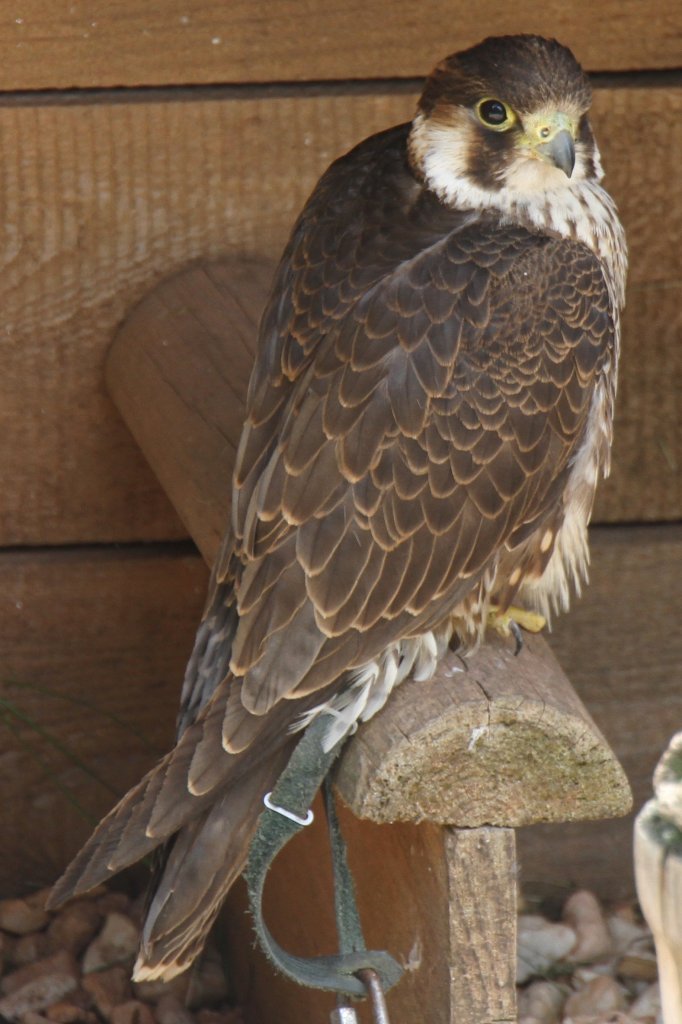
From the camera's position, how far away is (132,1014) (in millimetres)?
2658

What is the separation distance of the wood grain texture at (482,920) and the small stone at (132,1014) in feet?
3.67

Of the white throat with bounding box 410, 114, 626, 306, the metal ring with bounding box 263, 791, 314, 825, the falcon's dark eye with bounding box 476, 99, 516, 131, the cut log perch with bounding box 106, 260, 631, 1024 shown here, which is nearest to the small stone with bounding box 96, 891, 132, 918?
the cut log perch with bounding box 106, 260, 631, 1024

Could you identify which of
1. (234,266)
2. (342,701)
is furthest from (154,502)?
(342,701)

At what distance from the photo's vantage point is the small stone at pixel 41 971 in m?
2.71

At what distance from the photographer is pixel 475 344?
199 cm

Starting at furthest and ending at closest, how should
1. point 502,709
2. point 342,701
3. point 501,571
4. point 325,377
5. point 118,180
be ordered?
1. point 118,180
2. point 501,571
3. point 325,377
4. point 342,701
5. point 502,709

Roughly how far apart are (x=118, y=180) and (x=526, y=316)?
982 millimetres

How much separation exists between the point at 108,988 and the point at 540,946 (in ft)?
2.77

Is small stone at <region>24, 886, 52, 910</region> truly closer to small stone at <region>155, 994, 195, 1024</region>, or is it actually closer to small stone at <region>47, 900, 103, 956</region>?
small stone at <region>47, 900, 103, 956</region>

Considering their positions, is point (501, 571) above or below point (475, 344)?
below

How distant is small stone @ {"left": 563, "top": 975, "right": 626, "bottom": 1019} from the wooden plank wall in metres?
0.63

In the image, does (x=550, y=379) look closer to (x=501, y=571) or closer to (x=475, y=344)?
(x=475, y=344)

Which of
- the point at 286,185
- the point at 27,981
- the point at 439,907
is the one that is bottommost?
the point at 27,981

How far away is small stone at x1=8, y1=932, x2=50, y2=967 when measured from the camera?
2.81 metres
